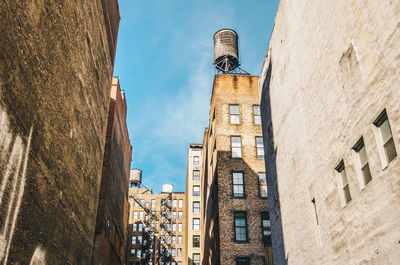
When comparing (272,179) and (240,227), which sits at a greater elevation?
(272,179)

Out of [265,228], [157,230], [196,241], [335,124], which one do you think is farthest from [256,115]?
[157,230]

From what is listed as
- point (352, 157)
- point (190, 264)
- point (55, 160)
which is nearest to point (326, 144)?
point (352, 157)

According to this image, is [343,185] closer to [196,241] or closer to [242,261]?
[242,261]

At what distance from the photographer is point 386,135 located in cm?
1095

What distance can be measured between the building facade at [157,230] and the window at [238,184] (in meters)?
50.0

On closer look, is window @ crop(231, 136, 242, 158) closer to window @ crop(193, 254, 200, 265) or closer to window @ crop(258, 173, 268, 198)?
window @ crop(258, 173, 268, 198)

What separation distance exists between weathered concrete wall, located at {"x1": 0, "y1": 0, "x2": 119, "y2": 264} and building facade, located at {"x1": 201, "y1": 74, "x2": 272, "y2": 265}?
46.5ft

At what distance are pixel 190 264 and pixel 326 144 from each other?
6331cm

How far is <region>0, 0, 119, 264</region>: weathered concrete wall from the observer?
9633mm

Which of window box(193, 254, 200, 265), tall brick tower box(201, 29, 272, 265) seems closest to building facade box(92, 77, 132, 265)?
tall brick tower box(201, 29, 272, 265)

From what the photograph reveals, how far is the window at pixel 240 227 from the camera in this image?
103 ft

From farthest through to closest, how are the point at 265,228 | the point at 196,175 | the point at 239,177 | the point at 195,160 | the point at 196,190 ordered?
the point at 195,160 < the point at 196,175 < the point at 196,190 < the point at 239,177 < the point at 265,228

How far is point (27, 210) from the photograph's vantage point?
10898 millimetres

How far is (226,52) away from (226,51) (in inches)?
8.6
